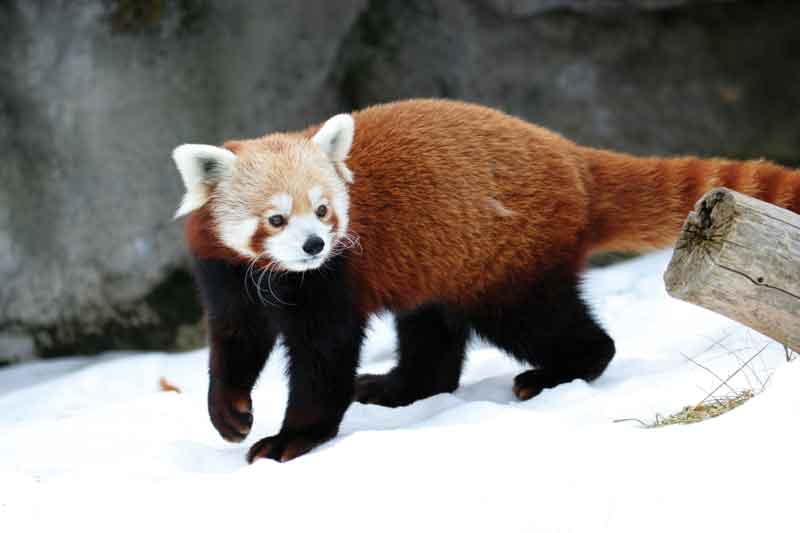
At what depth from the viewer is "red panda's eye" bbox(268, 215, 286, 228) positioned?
336cm

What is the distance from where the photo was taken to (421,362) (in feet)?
14.8

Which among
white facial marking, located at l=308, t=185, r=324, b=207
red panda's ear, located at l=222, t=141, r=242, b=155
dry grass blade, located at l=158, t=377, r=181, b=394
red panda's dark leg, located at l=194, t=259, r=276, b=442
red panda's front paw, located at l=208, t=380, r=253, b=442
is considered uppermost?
red panda's ear, located at l=222, t=141, r=242, b=155

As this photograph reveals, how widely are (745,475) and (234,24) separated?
4.85m

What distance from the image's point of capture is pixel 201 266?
362 centimetres

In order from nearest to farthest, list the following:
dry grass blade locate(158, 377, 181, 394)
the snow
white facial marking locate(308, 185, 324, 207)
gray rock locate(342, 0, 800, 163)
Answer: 1. the snow
2. white facial marking locate(308, 185, 324, 207)
3. dry grass blade locate(158, 377, 181, 394)
4. gray rock locate(342, 0, 800, 163)

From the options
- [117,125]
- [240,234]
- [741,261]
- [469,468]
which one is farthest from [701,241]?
[117,125]

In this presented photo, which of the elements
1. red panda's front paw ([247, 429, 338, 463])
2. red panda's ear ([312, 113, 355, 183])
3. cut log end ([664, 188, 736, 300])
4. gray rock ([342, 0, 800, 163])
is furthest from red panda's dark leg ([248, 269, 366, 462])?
gray rock ([342, 0, 800, 163])

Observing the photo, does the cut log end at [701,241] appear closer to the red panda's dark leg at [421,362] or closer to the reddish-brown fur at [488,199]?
the reddish-brown fur at [488,199]

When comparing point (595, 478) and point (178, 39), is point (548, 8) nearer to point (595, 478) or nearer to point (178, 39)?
point (178, 39)

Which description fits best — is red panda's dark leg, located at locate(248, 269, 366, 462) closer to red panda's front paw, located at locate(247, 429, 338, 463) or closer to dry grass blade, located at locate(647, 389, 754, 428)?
red panda's front paw, located at locate(247, 429, 338, 463)

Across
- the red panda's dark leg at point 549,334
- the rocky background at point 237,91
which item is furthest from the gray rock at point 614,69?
the red panda's dark leg at point 549,334

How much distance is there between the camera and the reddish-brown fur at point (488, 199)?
385cm

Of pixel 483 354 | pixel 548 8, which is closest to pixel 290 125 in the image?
pixel 548 8

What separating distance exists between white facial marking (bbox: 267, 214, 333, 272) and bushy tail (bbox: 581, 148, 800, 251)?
55.2 inches
